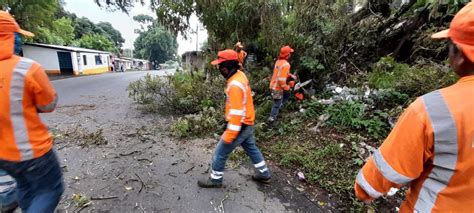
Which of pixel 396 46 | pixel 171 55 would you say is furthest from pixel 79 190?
pixel 171 55

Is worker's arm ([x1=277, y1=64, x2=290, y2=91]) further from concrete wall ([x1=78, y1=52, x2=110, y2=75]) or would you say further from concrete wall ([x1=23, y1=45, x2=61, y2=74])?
concrete wall ([x1=78, y1=52, x2=110, y2=75])

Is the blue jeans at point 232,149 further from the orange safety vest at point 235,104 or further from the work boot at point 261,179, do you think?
the orange safety vest at point 235,104

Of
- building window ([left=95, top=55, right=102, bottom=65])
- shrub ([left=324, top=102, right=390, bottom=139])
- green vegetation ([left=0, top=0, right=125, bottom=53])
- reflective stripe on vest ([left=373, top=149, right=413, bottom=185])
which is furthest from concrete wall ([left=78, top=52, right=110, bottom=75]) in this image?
reflective stripe on vest ([left=373, top=149, right=413, bottom=185])

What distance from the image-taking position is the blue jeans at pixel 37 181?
72.7 inches

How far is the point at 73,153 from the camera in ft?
13.8

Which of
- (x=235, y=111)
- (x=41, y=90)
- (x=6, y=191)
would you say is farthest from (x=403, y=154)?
(x=6, y=191)

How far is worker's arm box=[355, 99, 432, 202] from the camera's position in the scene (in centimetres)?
106

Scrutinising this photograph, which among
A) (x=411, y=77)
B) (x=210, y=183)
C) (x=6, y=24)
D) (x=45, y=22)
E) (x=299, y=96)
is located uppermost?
(x=45, y=22)

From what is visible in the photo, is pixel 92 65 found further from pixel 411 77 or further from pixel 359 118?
pixel 411 77

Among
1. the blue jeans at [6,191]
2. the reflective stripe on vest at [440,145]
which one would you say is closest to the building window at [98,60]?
the blue jeans at [6,191]

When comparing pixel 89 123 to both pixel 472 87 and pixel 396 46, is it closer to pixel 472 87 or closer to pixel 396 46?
pixel 472 87

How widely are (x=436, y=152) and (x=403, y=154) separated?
12 centimetres

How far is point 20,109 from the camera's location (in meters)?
1.78

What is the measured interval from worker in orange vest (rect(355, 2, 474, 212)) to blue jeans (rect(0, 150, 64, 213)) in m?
2.19
